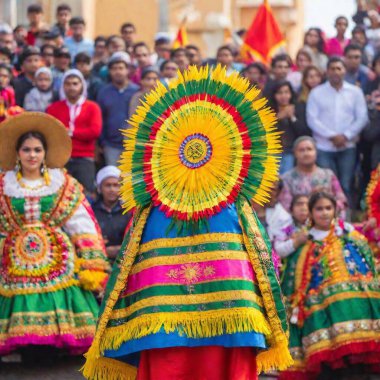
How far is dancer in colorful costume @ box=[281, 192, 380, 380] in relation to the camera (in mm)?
9672

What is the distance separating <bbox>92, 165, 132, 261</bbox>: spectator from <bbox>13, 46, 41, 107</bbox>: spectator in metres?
3.34

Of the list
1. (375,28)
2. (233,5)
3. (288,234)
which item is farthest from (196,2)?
(288,234)

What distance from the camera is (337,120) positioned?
14.1m

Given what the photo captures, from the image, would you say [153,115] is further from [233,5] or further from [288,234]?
[233,5]

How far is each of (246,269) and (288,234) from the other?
3749mm

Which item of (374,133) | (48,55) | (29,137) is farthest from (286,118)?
(29,137)

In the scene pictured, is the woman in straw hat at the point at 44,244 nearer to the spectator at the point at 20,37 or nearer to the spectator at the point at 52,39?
the spectator at the point at 52,39

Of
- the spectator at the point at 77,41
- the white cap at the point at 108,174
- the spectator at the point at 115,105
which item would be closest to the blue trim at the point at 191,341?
the white cap at the point at 108,174

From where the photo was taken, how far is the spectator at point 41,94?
1446 centimetres

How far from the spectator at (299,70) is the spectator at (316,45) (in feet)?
1.69

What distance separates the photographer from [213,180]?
24.8ft

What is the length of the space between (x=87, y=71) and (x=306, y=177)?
393 cm

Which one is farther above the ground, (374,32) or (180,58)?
(374,32)

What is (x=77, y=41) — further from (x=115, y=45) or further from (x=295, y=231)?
(x=295, y=231)
